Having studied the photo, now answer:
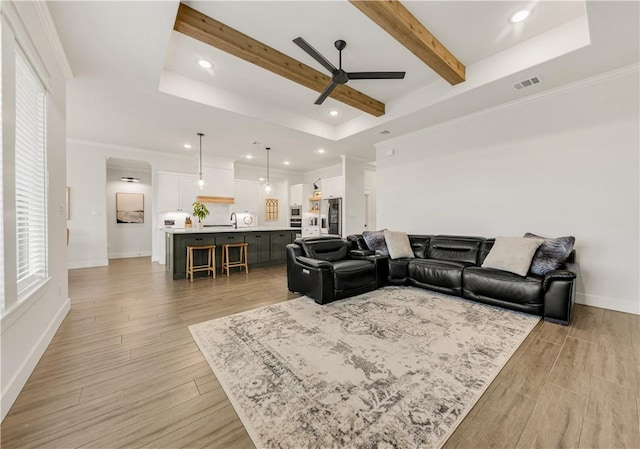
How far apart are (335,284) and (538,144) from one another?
366 cm

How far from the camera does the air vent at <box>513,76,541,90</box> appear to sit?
3.37 m

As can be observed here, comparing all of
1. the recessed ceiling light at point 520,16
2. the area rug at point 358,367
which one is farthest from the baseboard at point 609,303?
the recessed ceiling light at point 520,16

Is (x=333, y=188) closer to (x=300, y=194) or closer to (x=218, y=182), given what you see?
(x=300, y=194)

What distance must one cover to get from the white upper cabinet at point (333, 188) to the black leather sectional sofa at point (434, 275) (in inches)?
114

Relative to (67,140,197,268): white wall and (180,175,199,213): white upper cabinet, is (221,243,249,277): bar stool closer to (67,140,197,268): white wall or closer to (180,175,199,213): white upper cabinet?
(180,175,199,213): white upper cabinet

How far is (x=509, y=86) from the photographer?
3.54m

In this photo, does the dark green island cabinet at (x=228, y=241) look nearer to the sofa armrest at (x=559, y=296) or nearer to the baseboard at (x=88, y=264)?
the baseboard at (x=88, y=264)

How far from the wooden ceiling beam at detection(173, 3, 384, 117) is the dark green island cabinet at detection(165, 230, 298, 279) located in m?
3.40

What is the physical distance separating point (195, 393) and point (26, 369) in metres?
1.25

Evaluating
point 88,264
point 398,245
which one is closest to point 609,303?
point 398,245

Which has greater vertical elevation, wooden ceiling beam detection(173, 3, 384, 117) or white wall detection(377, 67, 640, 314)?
wooden ceiling beam detection(173, 3, 384, 117)

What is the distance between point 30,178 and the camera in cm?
212

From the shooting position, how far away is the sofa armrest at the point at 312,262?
3.42 metres

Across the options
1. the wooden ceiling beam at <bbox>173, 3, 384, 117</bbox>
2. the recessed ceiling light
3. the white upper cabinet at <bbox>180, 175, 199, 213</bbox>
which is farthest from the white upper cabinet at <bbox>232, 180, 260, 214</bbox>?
the recessed ceiling light
